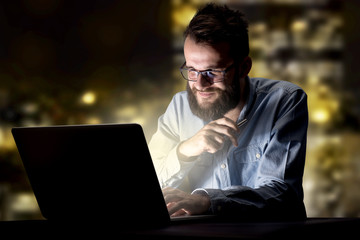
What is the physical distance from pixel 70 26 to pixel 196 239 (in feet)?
8.76

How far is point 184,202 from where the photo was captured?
1230 mm

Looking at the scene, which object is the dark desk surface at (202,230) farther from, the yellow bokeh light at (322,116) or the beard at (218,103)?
the yellow bokeh light at (322,116)

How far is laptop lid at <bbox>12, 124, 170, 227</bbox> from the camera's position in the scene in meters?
1.03

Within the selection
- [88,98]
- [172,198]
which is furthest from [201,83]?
[88,98]

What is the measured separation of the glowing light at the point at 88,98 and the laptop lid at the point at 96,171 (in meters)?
2.07

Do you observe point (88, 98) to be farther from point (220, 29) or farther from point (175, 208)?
point (175, 208)

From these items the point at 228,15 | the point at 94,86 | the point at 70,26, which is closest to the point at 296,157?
the point at 228,15

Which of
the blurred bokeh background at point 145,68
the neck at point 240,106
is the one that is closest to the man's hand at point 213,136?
the neck at point 240,106

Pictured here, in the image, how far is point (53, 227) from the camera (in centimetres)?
108

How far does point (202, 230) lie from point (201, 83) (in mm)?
1156

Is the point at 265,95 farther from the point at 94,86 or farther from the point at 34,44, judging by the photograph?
the point at 34,44

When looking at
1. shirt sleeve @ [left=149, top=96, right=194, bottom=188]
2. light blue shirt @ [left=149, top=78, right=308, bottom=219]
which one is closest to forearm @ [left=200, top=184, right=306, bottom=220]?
light blue shirt @ [left=149, top=78, right=308, bottom=219]

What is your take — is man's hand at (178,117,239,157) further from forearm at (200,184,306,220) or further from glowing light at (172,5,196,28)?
glowing light at (172,5,196,28)

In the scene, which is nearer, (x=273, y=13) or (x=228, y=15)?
(x=228, y=15)
